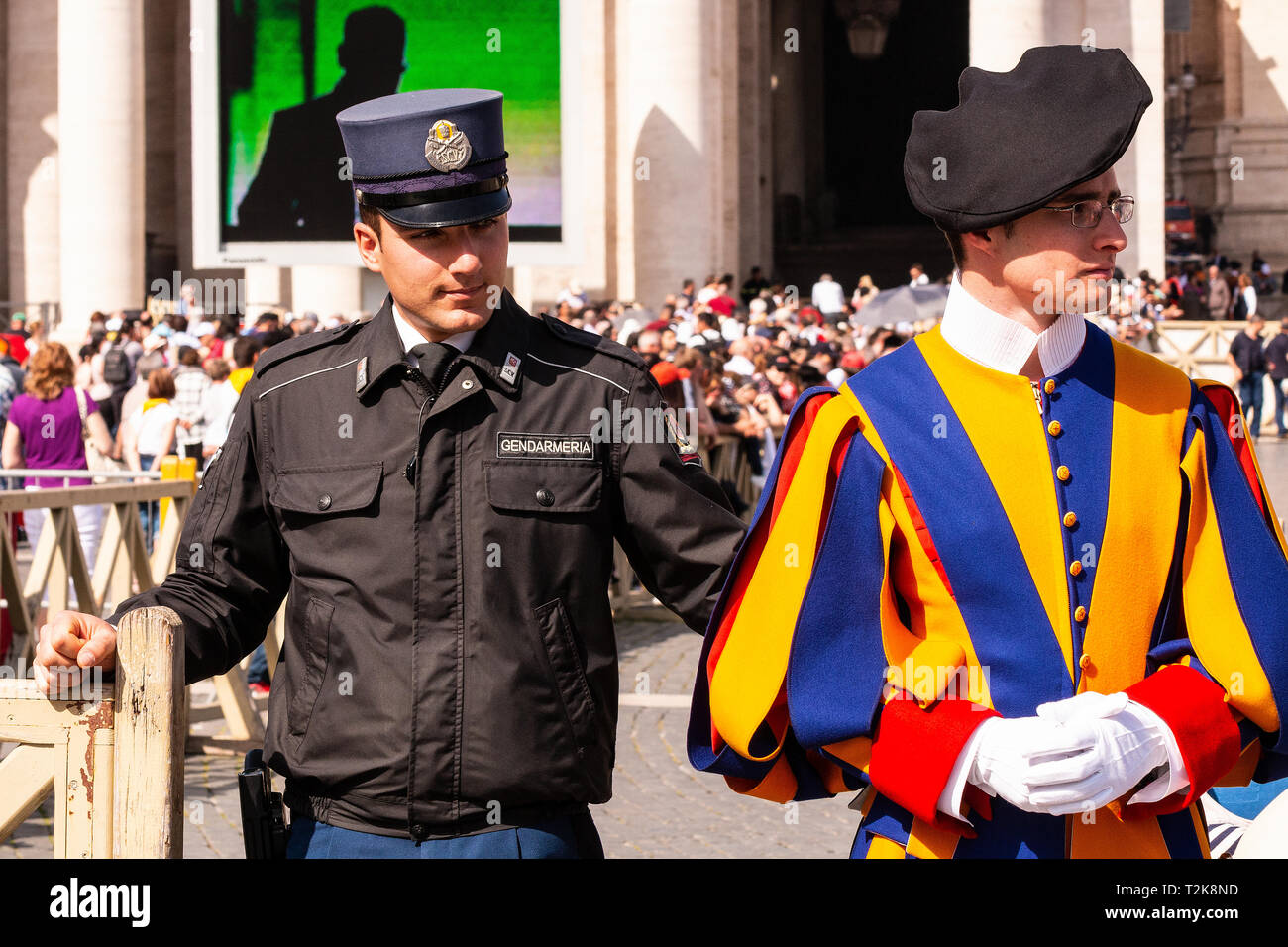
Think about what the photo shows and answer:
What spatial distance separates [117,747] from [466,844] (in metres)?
0.54

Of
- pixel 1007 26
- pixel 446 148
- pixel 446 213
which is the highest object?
pixel 1007 26

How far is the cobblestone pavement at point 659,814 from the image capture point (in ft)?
21.5

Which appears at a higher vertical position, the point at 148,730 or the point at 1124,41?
the point at 1124,41

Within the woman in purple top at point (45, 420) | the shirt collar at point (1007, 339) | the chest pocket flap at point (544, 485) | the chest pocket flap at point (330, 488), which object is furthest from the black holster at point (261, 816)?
the woman in purple top at point (45, 420)

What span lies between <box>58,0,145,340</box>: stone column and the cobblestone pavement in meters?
19.0

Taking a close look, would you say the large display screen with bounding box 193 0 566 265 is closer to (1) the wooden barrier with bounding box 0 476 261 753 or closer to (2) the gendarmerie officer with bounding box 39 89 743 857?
(1) the wooden barrier with bounding box 0 476 261 753

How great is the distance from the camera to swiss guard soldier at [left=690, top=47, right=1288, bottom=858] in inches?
101

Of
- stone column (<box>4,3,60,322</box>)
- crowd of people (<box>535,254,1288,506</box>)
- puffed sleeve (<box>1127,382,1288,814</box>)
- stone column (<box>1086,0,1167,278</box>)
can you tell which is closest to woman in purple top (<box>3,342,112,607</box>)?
crowd of people (<box>535,254,1288,506</box>)

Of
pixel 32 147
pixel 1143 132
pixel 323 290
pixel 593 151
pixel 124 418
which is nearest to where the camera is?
pixel 124 418

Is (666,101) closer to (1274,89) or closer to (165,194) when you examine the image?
(165,194)

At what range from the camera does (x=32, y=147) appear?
3017 centimetres

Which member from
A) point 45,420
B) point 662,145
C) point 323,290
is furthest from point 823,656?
point 662,145

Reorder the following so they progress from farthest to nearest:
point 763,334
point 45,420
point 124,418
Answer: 1. point 763,334
2. point 124,418
3. point 45,420

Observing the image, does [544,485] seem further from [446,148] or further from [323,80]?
[323,80]
